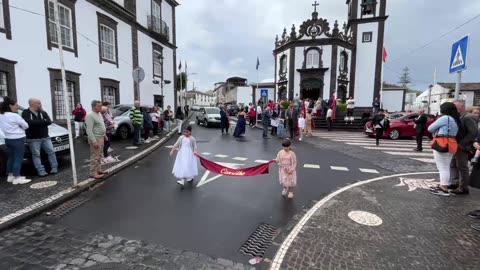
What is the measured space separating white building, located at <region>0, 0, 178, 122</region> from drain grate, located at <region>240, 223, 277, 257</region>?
15.5 feet

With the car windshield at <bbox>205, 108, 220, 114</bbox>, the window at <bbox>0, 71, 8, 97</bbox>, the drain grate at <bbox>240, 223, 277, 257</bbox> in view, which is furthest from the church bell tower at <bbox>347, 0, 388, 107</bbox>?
the window at <bbox>0, 71, 8, 97</bbox>

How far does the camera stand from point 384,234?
388 centimetres

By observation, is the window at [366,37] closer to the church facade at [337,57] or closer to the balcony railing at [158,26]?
the church facade at [337,57]

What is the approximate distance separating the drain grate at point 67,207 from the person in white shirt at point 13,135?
1907 mm

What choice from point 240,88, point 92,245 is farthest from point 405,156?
point 240,88

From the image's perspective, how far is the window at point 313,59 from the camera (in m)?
29.2

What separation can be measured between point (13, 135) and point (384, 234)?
304 inches

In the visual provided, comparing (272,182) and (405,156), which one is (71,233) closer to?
(272,182)

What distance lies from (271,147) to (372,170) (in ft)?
15.7

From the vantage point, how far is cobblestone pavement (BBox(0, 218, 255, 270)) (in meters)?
3.07

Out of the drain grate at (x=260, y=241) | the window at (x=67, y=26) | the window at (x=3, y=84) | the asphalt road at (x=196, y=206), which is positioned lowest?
A: the drain grate at (x=260, y=241)

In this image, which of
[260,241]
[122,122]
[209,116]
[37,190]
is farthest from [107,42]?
[260,241]

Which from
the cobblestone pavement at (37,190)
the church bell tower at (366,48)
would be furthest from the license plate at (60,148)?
the church bell tower at (366,48)

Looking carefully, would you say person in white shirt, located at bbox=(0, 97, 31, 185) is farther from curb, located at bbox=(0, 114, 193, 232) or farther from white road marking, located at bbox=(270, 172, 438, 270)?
white road marking, located at bbox=(270, 172, 438, 270)
